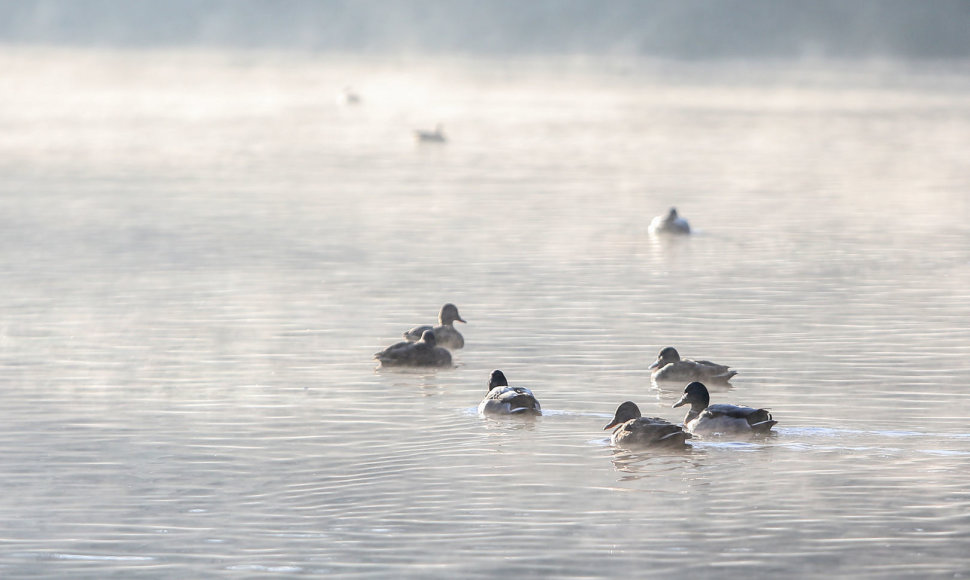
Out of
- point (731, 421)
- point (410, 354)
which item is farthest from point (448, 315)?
point (731, 421)

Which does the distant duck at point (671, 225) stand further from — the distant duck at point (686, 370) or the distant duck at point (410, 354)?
the distant duck at point (686, 370)

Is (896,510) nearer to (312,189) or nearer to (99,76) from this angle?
(312,189)

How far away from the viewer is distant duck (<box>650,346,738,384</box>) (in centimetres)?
1777

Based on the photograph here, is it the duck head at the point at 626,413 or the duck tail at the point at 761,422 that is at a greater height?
the duck head at the point at 626,413

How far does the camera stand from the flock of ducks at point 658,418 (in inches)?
594

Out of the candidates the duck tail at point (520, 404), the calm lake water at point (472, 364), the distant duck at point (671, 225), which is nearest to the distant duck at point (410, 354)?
the calm lake water at point (472, 364)

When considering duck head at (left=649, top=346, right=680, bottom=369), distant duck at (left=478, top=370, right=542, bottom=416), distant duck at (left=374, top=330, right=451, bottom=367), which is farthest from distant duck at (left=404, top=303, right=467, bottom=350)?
distant duck at (left=478, top=370, right=542, bottom=416)

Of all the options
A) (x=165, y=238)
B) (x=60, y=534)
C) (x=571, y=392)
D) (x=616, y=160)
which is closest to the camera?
(x=60, y=534)

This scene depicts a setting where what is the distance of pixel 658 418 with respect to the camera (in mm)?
15648

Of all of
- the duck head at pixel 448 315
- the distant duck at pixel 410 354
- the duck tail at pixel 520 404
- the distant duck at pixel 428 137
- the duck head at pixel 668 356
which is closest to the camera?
the duck tail at pixel 520 404

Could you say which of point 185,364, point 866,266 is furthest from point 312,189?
point 185,364

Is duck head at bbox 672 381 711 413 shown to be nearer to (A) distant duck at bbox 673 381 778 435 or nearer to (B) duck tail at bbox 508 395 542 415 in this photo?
(A) distant duck at bbox 673 381 778 435

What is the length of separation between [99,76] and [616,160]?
85.5 meters

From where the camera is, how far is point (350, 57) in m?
176
